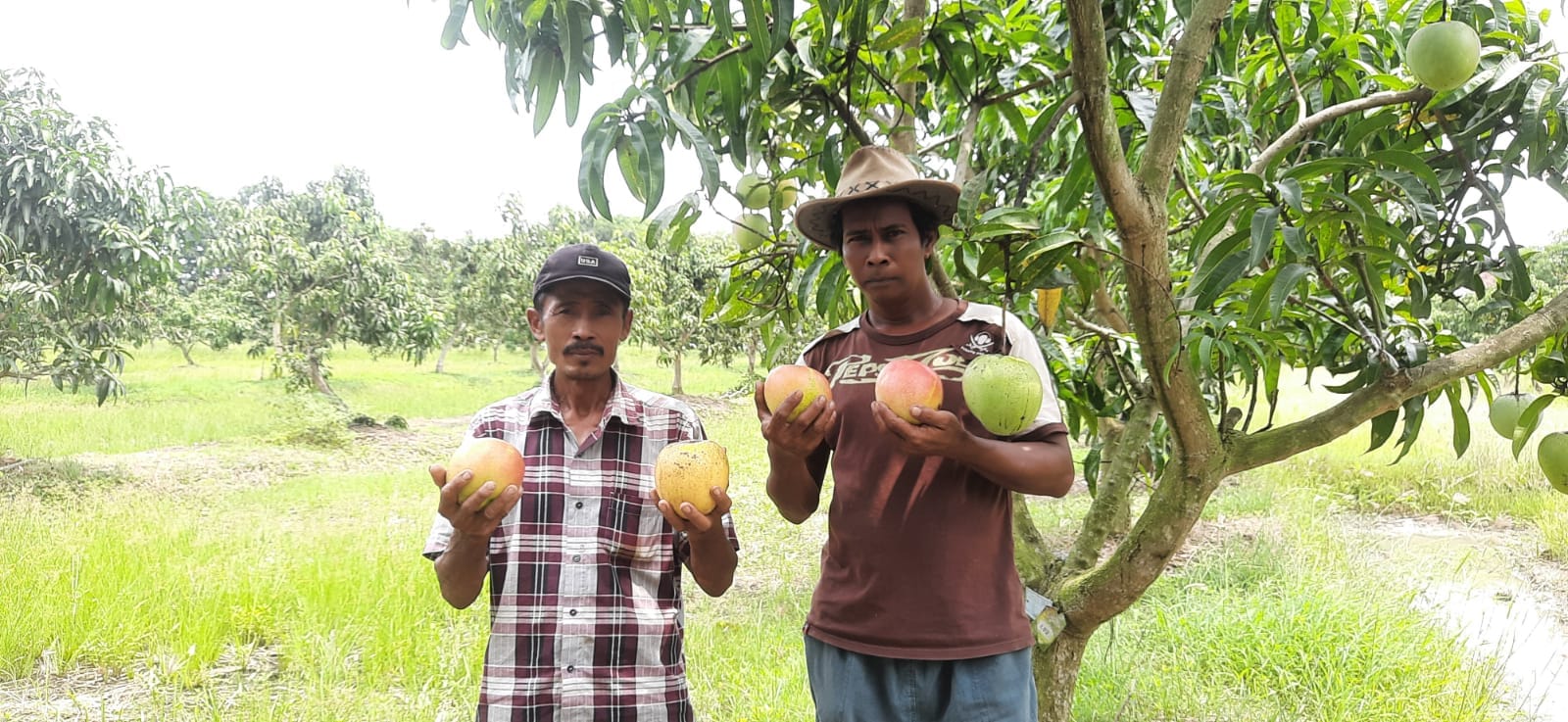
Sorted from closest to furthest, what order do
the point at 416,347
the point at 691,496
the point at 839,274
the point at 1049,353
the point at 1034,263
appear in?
the point at 691,496
the point at 1034,263
the point at 839,274
the point at 1049,353
the point at 416,347

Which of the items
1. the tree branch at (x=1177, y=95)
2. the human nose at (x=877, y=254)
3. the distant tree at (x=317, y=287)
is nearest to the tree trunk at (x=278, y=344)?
the distant tree at (x=317, y=287)

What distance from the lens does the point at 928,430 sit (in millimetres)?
1022

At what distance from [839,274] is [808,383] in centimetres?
46

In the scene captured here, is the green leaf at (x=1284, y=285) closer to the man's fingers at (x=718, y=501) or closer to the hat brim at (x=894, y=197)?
the hat brim at (x=894, y=197)

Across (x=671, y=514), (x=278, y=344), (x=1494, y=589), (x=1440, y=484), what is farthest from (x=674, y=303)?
(x=671, y=514)

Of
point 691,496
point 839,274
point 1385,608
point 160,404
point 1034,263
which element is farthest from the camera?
point 160,404

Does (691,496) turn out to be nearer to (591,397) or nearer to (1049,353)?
(591,397)

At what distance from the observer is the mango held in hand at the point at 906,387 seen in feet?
3.58

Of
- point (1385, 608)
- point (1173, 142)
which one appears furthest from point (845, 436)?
point (1385, 608)

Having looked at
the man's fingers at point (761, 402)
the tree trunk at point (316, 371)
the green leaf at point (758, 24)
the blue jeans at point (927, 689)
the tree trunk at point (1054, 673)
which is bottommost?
the tree trunk at point (1054, 673)

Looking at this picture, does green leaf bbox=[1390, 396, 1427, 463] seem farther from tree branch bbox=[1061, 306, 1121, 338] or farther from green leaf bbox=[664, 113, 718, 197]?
green leaf bbox=[664, 113, 718, 197]

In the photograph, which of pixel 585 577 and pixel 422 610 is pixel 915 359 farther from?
pixel 422 610

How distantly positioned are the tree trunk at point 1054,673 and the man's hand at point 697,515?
0.86 metres

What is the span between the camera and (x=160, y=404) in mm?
10898
